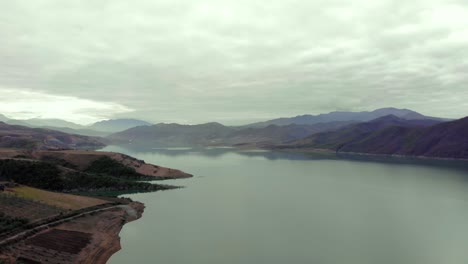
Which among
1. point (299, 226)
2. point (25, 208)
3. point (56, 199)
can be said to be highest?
point (25, 208)

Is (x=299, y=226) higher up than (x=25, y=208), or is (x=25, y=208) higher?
(x=25, y=208)

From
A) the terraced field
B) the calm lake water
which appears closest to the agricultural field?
the terraced field

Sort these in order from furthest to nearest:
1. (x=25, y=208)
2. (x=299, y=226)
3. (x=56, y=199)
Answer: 1. (x=56, y=199)
2. (x=299, y=226)
3. (x=25, y=208)

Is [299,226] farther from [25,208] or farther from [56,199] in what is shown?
[56,199]

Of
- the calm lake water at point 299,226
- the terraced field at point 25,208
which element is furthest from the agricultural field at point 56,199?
the calm lake water at point 299,226

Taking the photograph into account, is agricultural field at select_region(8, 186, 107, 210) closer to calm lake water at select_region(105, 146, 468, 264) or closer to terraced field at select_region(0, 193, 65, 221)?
terraced field at select_region(0, 193, 65, 221)

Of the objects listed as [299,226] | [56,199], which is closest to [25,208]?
[56,199]

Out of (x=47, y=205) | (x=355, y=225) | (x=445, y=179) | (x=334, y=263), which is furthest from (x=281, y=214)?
(x=445, y=179)

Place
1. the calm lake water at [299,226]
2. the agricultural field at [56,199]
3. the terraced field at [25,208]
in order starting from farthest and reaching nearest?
the agricultural field at [56,199] → the terraced field at [25,208] → the calm lake water at [299,226]

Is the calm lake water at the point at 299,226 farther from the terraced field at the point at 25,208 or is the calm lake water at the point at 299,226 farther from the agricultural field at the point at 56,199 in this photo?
the terraced field at the point at 25,208
